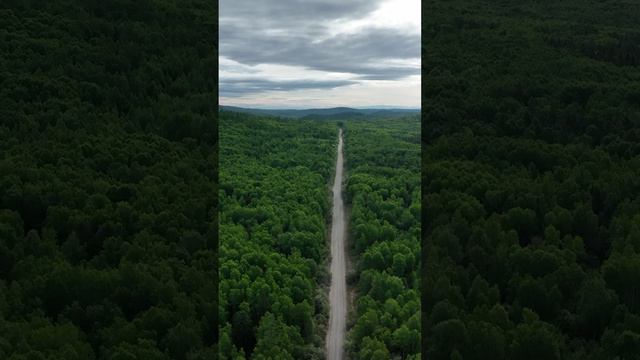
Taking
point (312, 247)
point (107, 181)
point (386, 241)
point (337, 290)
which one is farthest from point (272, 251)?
point (107, 181)

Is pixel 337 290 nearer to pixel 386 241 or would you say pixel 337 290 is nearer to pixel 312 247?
pixel 312 247

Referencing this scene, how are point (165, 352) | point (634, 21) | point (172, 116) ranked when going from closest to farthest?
point (165, 352) → point (172, 116) → point (634, 21)

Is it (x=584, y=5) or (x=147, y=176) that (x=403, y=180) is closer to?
(x=147, y=176)

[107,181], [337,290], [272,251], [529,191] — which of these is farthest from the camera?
[107,181]

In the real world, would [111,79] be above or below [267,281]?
above

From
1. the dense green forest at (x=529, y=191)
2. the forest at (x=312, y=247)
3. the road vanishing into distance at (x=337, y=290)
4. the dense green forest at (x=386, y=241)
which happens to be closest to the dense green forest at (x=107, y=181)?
the forest at (x=312, y=247)

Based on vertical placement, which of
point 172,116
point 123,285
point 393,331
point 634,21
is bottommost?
point 393,331

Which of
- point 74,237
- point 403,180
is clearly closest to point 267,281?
point 74,237

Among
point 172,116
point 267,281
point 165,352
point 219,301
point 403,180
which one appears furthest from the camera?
point 172,116

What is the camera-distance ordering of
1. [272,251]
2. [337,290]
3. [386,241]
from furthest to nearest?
[272,251]
[386,241]
[337,290]
